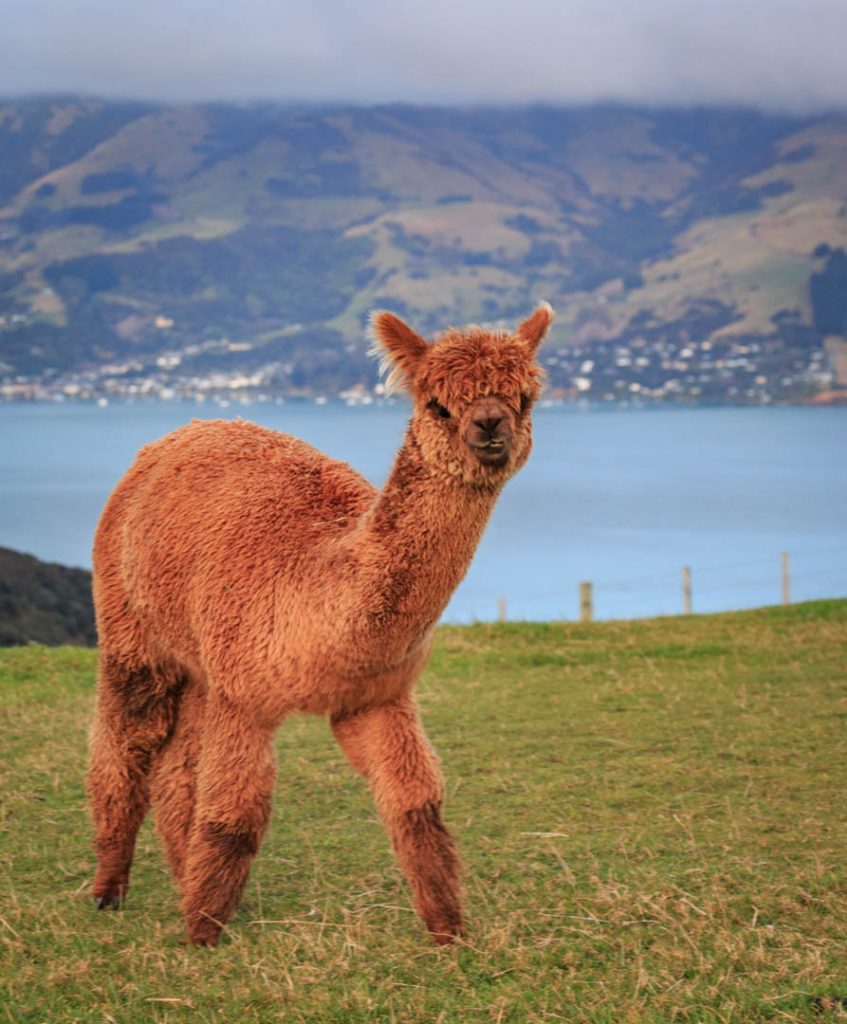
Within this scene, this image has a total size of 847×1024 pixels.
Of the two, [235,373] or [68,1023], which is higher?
[235,373]

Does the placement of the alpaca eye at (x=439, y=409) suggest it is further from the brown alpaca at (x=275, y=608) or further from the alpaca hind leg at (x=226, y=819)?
the alpaca hind leg at (x=226, y=819)

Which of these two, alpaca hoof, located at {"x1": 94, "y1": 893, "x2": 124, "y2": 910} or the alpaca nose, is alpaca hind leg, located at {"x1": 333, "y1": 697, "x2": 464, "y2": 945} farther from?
alpaca hoof, located at {"x1": 94, "y1": 893, "x2": 124, "y2": 910}

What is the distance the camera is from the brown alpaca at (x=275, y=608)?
4.59 m

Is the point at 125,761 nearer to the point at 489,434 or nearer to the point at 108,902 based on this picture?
the point at 108,902

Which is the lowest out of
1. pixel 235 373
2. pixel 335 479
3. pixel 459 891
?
pixel 459 891

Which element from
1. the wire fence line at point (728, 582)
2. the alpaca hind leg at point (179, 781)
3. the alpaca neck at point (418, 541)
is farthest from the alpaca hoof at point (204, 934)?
the wire fence line at point (728, 582)

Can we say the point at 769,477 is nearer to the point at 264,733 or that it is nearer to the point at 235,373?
the point at 235,373

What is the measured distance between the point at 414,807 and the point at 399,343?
5.53 feet

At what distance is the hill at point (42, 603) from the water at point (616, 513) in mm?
5527

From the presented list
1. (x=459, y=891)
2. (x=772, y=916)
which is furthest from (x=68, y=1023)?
(x=772, y=916)

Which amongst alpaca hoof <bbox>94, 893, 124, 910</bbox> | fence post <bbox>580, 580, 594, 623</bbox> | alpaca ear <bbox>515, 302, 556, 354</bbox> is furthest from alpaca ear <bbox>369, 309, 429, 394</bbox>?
fence post <bbox>580, 580, 594, 623</bbox>

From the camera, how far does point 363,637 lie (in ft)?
15.5

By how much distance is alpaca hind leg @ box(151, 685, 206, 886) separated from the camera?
576cm

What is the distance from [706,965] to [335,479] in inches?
92.1
